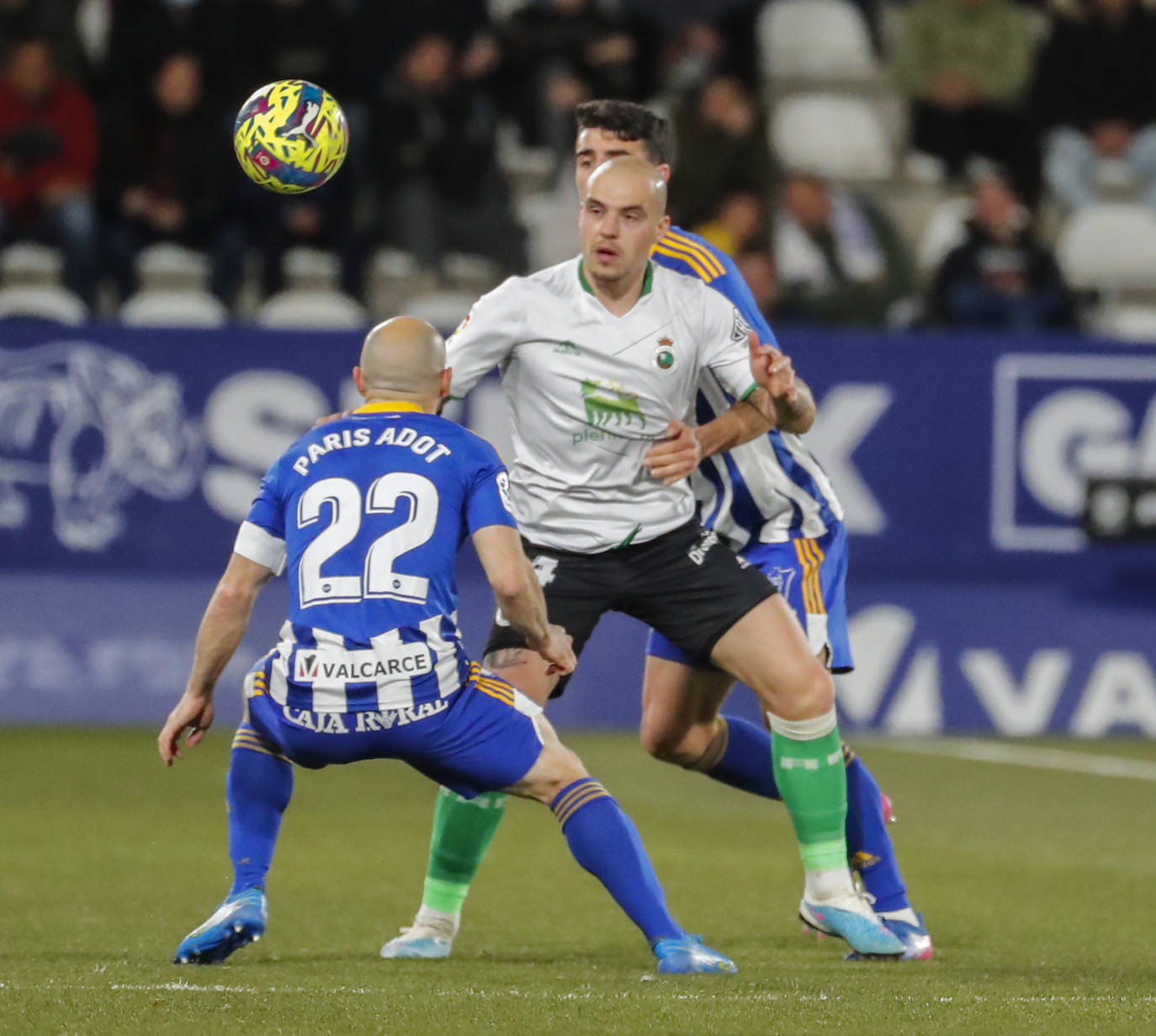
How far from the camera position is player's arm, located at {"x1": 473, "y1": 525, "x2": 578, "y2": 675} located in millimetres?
5324

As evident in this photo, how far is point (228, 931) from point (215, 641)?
713mm

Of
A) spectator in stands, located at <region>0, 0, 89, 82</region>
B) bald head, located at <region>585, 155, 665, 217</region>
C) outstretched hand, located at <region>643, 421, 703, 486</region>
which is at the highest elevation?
spectator in stands, located at <region>0, 0, 89, 82</region>

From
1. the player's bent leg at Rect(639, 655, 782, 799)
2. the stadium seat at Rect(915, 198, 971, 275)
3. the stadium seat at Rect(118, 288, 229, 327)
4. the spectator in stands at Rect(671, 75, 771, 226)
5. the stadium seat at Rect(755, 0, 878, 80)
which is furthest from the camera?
the stadium seat at Rect(755, 0, 878, 80)

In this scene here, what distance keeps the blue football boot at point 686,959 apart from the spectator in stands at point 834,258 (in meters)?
8.68

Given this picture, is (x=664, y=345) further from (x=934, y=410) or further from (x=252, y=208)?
(x=252, y=208)

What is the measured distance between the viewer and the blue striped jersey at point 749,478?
6457mm

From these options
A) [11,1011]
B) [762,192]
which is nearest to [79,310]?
[762,192]

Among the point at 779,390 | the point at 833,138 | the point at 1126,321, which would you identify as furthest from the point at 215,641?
the point at 833,138

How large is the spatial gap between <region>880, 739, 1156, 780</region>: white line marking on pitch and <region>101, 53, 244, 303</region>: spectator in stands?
16.6ft

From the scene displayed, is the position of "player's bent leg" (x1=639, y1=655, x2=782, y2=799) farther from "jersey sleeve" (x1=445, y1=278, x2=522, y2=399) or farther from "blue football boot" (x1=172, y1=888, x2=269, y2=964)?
"blue football boot" (x1=172, y1=888, x2=269, y2=964)

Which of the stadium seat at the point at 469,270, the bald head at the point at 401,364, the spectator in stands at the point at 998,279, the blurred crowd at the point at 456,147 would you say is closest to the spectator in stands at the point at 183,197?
the blurred crowd at the point at 456,147

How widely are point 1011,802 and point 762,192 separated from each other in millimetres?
5570

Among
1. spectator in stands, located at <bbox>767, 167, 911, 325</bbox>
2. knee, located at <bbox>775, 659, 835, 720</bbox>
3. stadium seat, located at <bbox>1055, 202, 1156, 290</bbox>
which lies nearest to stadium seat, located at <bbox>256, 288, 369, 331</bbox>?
spectator in stands, located at <bbox>767, 167, 911, 325</bbox>

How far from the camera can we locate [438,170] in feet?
46.5
